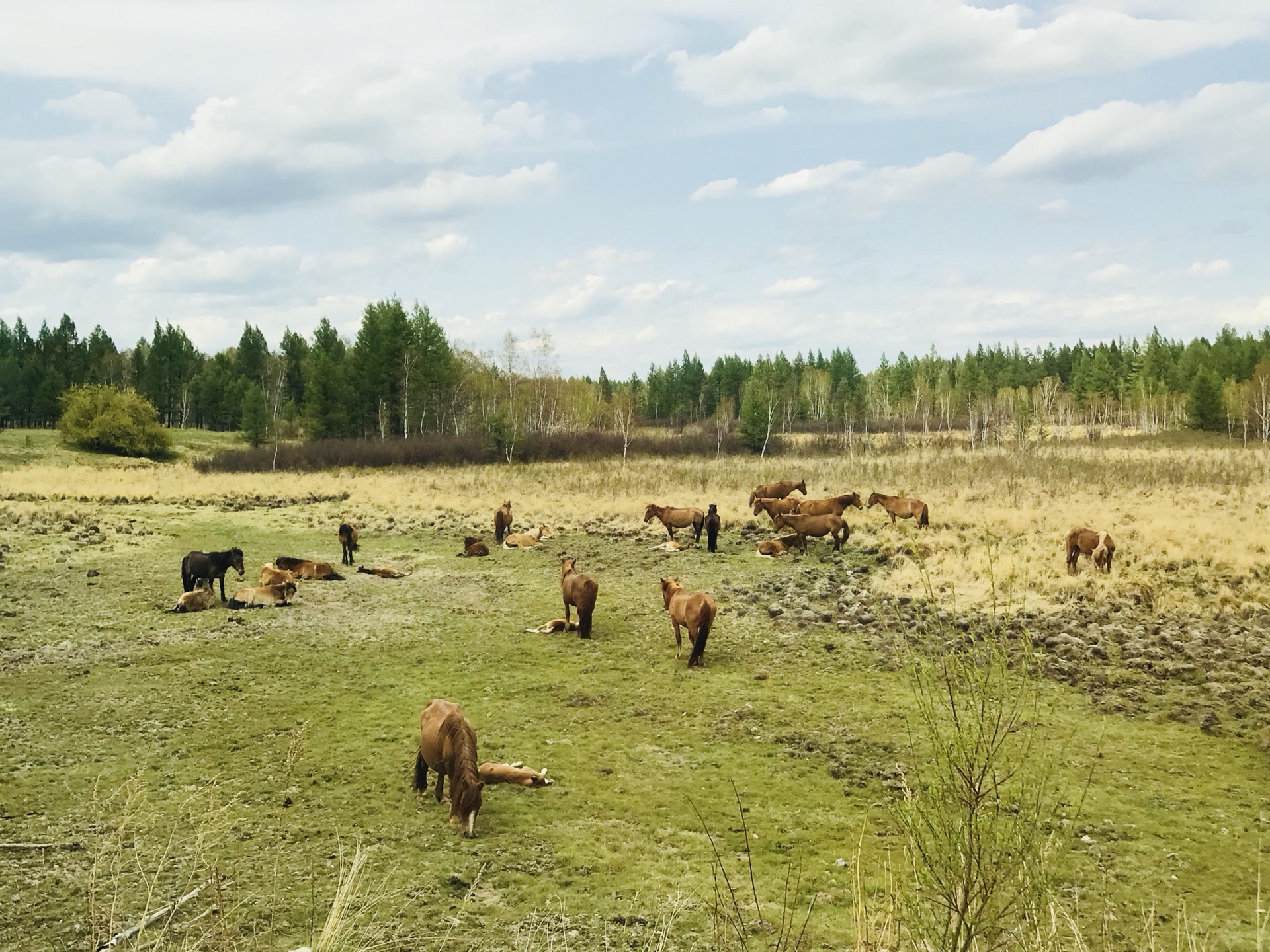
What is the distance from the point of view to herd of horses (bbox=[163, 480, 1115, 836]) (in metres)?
7.38

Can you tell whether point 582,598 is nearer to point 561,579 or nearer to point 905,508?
point 561,579

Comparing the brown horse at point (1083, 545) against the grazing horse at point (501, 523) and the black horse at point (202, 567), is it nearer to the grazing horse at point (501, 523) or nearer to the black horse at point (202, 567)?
the grazing horse at point (501, 523)

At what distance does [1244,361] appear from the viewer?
79.9 meters

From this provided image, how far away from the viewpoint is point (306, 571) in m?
17.9

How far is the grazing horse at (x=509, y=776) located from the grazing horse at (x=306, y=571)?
11.1 m

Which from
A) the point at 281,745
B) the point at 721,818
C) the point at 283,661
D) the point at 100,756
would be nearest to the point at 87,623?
the point at 283,661

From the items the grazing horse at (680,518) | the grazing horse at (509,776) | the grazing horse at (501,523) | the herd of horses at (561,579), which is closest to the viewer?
the herd of horses at (561,579)

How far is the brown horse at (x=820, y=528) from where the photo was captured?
65.6 feet

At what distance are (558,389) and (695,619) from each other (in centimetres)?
7024

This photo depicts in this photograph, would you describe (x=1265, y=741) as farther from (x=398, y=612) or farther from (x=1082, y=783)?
(x=398, y=612)

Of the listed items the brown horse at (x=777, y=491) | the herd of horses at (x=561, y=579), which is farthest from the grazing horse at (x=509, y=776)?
the brown horse at (x=777, y=491)

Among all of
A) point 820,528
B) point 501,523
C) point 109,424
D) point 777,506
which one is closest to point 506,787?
point 820,528

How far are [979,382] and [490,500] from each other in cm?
8202

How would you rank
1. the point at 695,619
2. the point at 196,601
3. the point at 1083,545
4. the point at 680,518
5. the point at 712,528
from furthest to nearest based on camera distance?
the point at 680,518 → the point at 712,528 → the point at 1083,545 → the point at 196,601 → the point at 695,619
